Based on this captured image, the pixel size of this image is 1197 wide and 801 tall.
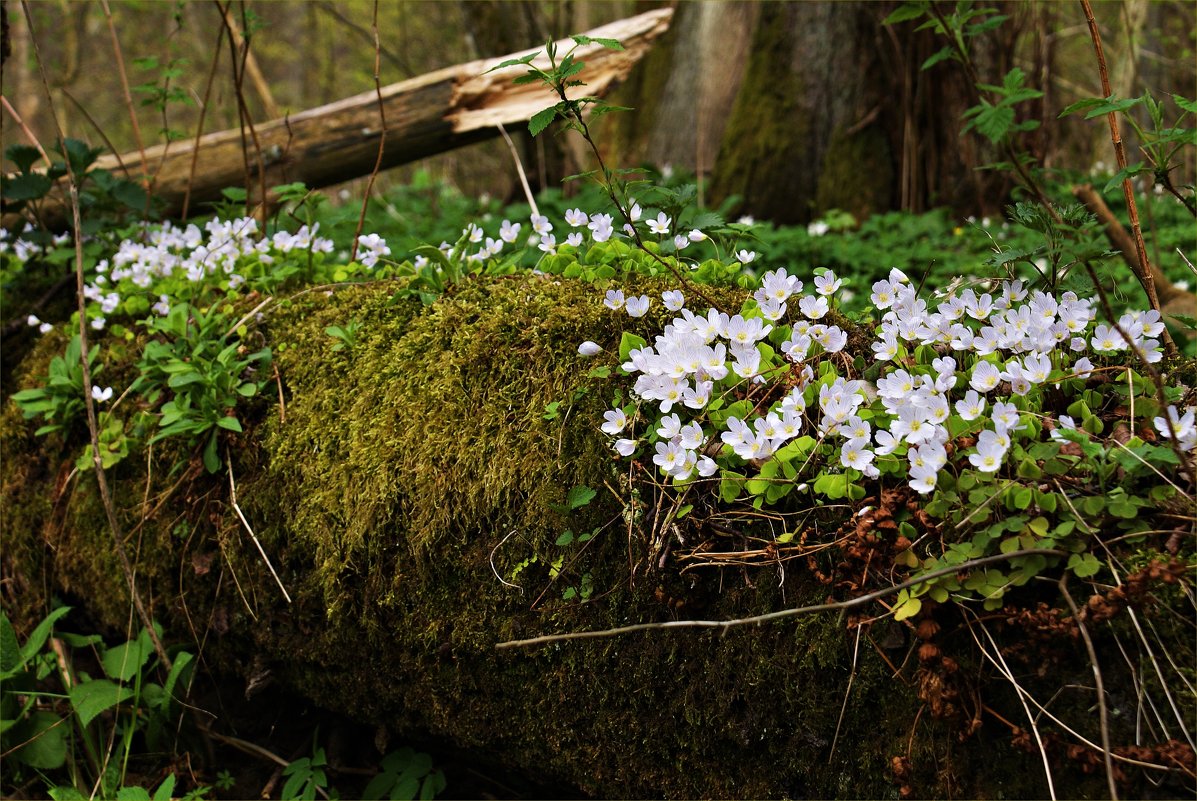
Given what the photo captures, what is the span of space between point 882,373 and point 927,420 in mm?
279

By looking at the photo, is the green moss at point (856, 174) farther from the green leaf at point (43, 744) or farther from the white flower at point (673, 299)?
the green leaf at point (43, 744)

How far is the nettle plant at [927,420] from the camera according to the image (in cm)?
156

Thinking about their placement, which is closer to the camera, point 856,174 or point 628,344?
point 628,344

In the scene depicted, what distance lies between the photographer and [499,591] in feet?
6.89

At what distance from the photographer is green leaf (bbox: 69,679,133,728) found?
245 cm

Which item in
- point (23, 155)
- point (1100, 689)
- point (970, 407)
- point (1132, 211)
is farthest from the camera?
point (23, 155)

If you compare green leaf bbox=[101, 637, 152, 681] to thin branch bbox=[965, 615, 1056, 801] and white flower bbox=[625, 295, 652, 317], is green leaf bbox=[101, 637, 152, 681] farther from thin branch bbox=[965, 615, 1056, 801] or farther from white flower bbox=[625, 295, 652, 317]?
thin branch bbox=[965, 615, 1056, 801]

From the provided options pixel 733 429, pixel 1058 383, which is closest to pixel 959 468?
pixel 1058 383

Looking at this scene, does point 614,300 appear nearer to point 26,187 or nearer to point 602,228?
point 602,228

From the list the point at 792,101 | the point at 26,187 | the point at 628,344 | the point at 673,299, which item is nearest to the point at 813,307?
the point at 673,299

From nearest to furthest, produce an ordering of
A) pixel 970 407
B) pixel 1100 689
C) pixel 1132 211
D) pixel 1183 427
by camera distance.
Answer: pixel 1100 689
pixel 1183 427
pixel 970 407
pixel 1132 211

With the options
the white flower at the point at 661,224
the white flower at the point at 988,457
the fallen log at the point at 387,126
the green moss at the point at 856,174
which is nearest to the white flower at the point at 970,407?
the white flower at the point at 988,457

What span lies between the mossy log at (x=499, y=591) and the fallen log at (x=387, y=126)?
76.8 inches

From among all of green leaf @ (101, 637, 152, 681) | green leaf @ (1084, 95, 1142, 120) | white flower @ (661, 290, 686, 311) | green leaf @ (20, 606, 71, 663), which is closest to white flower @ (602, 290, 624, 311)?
white flower @ (661, 290, 686, 311)
